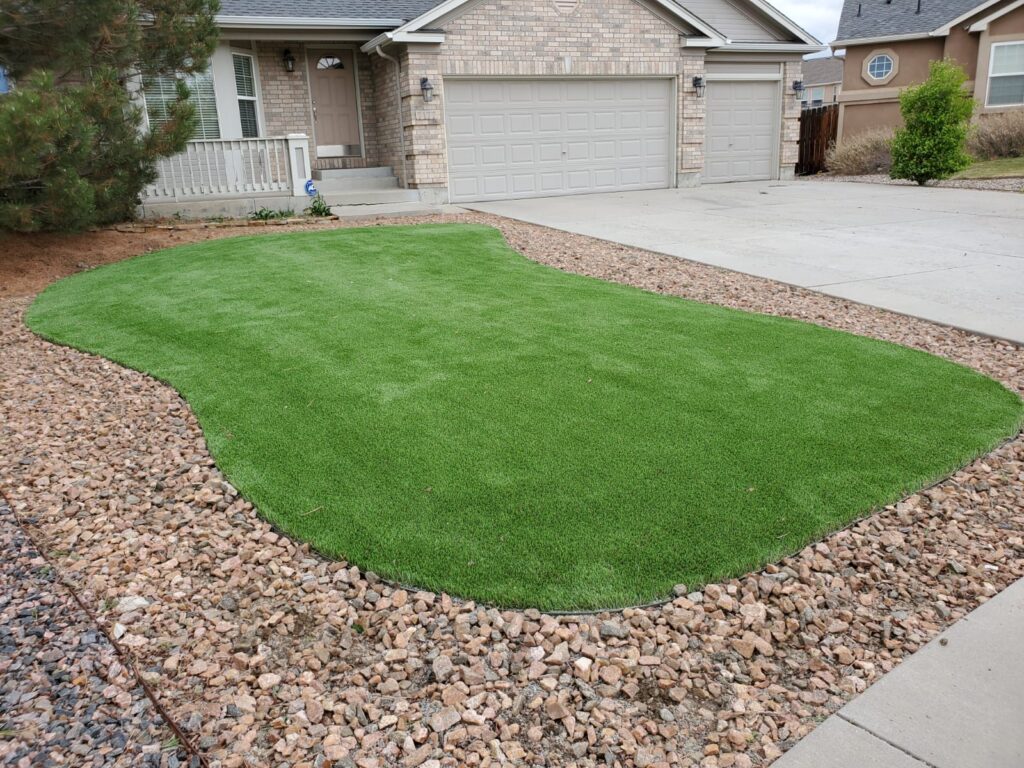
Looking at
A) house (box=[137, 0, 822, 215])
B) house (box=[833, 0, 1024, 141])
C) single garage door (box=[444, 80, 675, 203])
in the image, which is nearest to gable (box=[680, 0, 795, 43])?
house (box=[137, 0, 822, 215])

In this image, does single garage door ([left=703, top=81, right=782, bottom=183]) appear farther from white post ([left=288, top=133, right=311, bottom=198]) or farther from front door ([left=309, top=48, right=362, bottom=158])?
white post ([left=288, top=133, right=311, bottom=198])

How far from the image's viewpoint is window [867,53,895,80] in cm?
2358

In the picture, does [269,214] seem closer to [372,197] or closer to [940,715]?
[372,197]

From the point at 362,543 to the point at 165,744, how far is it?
3.66ft

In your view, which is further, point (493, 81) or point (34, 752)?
point (493, 81)

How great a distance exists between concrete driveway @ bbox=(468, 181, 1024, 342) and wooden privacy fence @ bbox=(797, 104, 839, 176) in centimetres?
529

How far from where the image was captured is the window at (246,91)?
13984mm

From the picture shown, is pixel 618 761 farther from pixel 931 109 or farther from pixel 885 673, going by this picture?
pixel 931 109

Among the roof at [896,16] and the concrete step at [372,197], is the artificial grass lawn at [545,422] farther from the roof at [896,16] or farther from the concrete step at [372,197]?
the roof at [896,16]

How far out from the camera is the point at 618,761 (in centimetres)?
222

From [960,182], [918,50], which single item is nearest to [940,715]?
[960,182]

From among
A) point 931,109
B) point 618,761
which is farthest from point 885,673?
point 931,109

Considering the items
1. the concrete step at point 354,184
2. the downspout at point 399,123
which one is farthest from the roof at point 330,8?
the concrete step at point 354,184

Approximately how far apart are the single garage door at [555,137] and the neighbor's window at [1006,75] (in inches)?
465
